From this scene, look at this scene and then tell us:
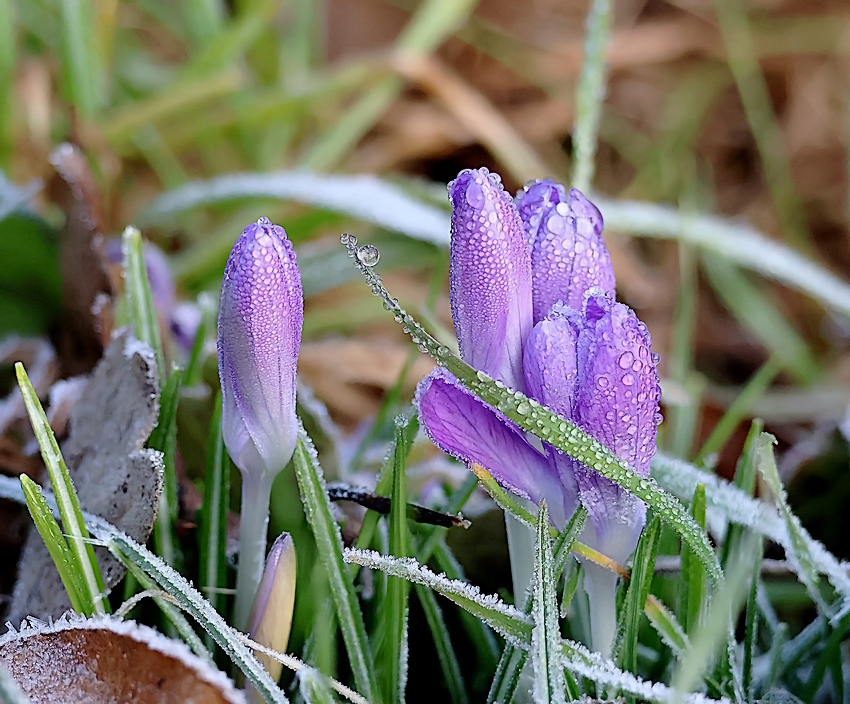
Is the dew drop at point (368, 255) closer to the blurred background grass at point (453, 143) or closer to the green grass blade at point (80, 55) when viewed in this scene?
the blurred background grass at point (453, 143)

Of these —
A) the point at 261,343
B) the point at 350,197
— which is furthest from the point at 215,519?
the point at 350,197

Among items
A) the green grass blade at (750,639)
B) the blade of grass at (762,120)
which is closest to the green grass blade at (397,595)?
the green grass blade at (750,639)

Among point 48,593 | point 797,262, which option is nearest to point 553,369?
point 48,593

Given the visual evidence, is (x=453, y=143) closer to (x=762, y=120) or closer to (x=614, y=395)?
(x=762, y=120)

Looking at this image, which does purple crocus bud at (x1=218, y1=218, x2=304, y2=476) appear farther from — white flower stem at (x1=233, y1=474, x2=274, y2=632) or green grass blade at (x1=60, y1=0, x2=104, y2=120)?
green grass blade at (x1=60, y1=0, x2=104, y2=120)

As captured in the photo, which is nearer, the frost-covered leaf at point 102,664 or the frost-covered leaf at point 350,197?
the frost-covered leaf at point 102,664
